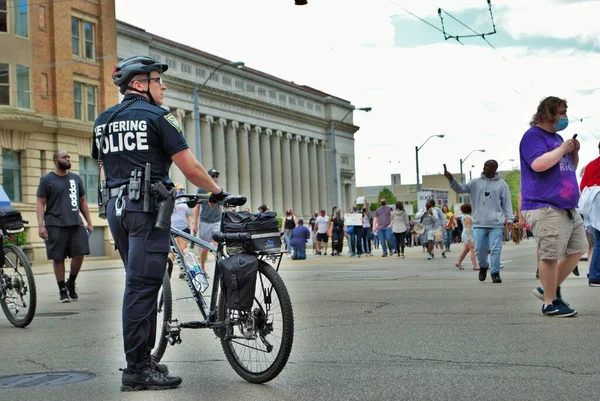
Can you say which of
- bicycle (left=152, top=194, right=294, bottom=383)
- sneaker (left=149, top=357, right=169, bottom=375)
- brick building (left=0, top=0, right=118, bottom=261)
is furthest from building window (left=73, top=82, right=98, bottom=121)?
sneaker (left=149, top=357, right=169, bottom=375)

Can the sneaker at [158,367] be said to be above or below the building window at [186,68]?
below

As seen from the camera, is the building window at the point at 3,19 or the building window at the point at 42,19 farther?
the building window at the point at 42,19

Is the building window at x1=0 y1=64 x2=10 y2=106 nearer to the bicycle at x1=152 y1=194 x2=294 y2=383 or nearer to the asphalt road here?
the asphalt road

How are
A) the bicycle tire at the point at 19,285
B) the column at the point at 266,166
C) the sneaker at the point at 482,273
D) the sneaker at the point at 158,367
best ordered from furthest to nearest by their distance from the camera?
the column at the point at 266,166 < the sneaker at the point at 482,273 < the bicycle tire at the point at 19,285 < the sneaker at the point at 158,367

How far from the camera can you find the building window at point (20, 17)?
37.9m

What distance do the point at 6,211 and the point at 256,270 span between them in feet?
15.4

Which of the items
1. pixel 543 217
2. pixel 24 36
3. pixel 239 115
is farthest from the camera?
pixel 239 115

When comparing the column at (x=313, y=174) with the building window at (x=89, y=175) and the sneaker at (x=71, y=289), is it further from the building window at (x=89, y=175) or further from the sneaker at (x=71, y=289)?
the sneaker at (x=71, y=289)

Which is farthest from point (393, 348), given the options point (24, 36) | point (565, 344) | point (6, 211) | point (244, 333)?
point (24, 36)

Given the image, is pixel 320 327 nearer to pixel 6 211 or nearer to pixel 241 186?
pixel 6 211

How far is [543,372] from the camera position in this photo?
223 inches

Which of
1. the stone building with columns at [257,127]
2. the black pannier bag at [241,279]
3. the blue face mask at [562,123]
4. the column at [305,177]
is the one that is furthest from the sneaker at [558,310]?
the column at [305,177]

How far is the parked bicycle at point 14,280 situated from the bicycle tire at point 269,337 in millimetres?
3809

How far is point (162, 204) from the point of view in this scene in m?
5.33
